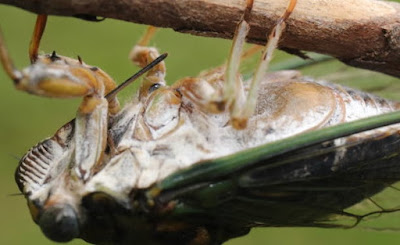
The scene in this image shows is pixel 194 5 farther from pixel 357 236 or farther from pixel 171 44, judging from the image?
pixel 171 44

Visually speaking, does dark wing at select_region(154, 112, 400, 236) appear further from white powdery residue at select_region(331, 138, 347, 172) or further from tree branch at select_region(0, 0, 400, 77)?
tree branch at select_region(0, 0, 400, 77)

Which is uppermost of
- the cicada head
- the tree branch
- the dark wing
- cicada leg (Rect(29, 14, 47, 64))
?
the tree branch

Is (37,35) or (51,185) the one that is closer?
(37,35)

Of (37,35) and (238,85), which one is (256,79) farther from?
(37,35)

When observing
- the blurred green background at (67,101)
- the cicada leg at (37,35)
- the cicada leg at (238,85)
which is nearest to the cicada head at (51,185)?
the cicada leg at (37,35)

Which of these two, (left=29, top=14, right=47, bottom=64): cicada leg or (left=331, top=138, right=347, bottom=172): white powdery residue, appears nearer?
(left=29, top=14, right=47, bottom=64): cicada leg

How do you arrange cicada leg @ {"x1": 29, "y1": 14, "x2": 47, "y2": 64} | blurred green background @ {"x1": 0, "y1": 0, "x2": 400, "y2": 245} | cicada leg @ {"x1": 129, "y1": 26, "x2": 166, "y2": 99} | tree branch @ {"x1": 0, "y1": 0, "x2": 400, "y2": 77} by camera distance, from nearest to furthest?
tree branch @ {"x1": 0, "y1": 0, "x2": 400, "y2": 77}, cicada leg @ {"x1": 29, "y1": 14, "x2": 47, "y2": 64}, cicada leg @ {"x1": 129, "y1": 26, "x2": 166, "y2": 99}, blurred green background @ {"x1": 0, "y1": 0, "x2": 400, "y2": 245}

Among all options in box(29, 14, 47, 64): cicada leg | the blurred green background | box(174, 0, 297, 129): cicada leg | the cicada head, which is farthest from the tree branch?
the blurred green background

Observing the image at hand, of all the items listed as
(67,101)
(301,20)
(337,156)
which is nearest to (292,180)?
(337,156)
